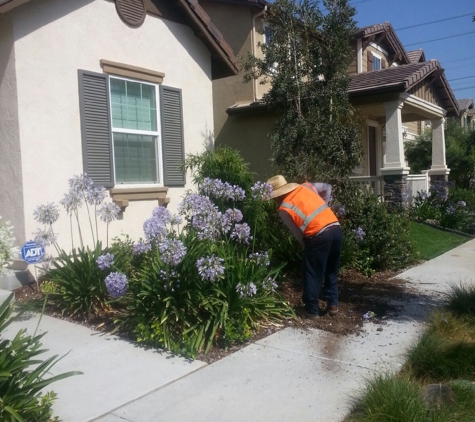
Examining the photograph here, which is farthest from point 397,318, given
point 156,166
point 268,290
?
point 156,166

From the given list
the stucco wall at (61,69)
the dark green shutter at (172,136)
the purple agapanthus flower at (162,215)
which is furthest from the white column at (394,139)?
A: the purple agapanthus flower at (162,215)

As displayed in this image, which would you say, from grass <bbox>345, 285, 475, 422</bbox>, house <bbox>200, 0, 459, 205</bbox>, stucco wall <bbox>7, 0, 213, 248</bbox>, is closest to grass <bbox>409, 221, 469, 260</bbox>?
house <bbox>200, 0, 459, 205</bbox>

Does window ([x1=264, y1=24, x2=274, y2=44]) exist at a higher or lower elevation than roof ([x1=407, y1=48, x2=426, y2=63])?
lower

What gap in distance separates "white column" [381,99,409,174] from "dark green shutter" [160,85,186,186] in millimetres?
5874

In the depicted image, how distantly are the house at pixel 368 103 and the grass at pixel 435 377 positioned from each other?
7243 millimetres

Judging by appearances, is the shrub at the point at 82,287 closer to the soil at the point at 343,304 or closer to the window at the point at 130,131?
the soil at the point at 343,304

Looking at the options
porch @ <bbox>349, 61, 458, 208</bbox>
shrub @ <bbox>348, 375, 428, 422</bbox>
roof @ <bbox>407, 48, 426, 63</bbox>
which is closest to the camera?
shrub @ <bbox>348, 375, 428, 422</bbox>

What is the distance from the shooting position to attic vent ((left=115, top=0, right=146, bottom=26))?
28.0 feet

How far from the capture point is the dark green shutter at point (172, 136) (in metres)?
9.18

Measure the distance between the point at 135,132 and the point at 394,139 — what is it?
6.98 meters

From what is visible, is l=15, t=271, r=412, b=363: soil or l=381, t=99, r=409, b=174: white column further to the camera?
l=381, t=99, r=409, b=174: white column

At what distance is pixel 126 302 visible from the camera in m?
5.91

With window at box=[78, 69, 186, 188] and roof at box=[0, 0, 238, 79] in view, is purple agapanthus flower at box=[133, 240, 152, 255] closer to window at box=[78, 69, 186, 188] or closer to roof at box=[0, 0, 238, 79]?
window at box=[78, 69, 186, 188]

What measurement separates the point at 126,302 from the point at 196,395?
188 centimetres
